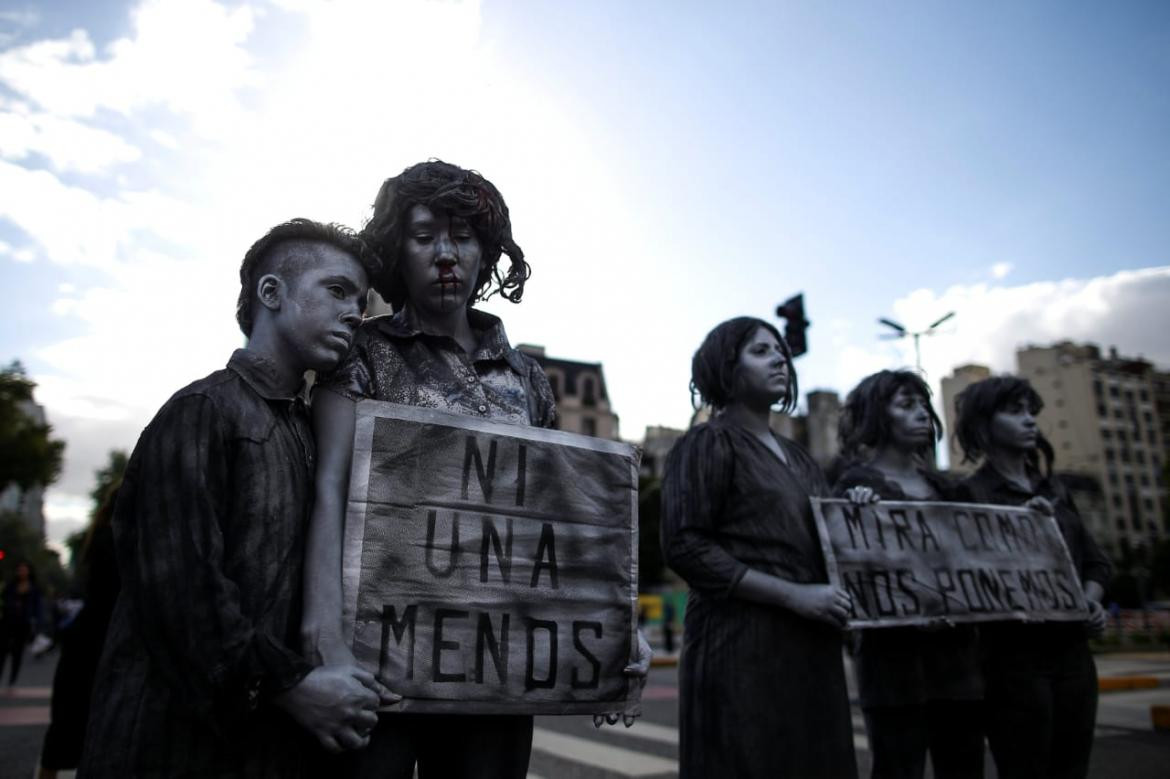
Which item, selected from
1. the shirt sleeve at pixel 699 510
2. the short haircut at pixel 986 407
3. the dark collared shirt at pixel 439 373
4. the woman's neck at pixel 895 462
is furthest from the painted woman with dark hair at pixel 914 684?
the dark collared shirt at pixel 439 373

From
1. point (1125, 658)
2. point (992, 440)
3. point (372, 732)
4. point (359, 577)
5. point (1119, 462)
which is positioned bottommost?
point (1125, 658)

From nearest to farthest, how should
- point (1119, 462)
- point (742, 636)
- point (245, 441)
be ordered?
1. point (245, 441)
2. point (742, 636)
3. point (1119, 462)

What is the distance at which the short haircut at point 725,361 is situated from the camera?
3314 millimetres

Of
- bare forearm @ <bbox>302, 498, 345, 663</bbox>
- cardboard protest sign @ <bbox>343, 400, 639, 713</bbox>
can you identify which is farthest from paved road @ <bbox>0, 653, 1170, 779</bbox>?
bare forearm @ <bbox>302, 498, 345, 663</bbox>

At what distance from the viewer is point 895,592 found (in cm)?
331

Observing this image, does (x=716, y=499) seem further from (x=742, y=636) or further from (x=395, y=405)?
(x=395, y=405)

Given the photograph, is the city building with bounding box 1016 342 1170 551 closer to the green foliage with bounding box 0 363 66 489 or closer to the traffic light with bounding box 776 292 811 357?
the green foliage with bounding box 0 363 66 489

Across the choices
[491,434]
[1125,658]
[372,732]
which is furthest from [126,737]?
[1125,658]

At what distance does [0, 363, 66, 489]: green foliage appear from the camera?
31.4 m

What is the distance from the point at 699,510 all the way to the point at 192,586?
1839 mm

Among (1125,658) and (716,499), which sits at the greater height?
(716,499)

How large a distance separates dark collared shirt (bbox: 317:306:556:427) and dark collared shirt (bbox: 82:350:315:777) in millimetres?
306

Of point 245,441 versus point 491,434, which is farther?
point 491,434

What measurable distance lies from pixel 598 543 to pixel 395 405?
63 centimetres
